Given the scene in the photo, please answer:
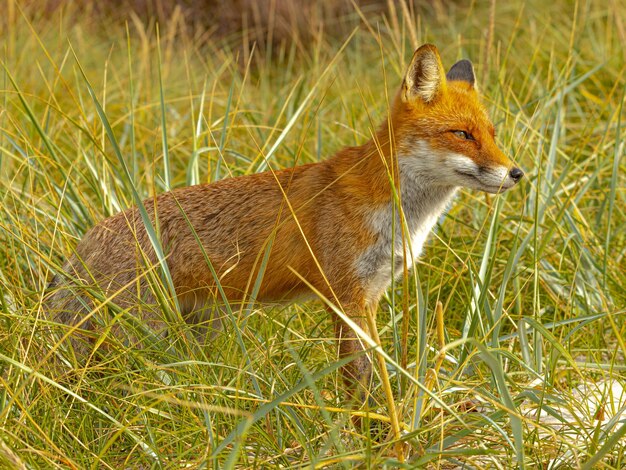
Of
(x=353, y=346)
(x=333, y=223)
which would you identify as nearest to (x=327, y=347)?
(x=353, y=346)

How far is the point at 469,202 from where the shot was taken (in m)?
5.51

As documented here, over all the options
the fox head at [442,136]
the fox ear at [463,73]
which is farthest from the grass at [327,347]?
the fox ear at [463,73]

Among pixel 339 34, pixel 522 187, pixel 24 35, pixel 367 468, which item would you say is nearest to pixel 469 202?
pixel 522 187

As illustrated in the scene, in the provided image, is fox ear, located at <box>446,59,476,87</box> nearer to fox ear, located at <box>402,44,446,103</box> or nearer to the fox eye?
fox ear, located at <box>402,44,446,103</box>

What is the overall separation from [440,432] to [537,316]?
1140 mm

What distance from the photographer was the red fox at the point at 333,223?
3.68 m

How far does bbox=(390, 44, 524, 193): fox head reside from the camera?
11.9ft

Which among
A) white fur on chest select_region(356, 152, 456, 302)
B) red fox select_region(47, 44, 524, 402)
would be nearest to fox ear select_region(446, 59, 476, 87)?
red fox select_region(47, 44, 524, 402)

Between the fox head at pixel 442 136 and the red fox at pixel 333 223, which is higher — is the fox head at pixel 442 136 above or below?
above

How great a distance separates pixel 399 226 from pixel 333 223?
0.30 metres

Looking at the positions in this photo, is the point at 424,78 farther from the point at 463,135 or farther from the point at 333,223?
the point at 333,223

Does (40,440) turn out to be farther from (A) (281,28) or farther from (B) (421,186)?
(A) (281,28)

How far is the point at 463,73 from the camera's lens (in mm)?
4242

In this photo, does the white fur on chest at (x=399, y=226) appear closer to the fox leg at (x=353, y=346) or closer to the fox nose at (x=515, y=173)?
the fox leg at (x=353, y=346)
